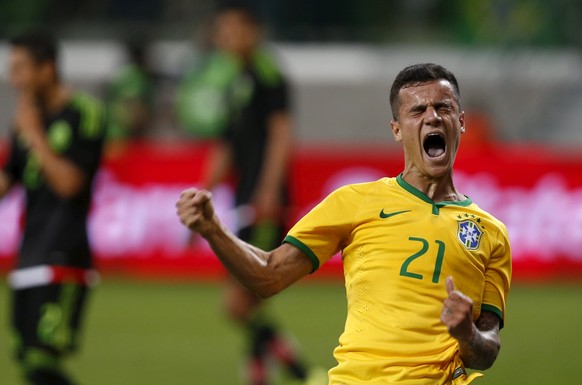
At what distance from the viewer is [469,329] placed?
4293 millimetres

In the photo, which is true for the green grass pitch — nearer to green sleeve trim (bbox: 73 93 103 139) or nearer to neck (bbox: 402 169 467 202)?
green sleeve trim (bbox: 73 93 103 139)

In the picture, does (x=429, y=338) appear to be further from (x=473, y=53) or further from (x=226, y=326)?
(x=473, y=53)

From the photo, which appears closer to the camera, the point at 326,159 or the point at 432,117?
the point at 432,117

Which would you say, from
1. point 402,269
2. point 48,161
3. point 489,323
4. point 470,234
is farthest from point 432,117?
point 48,161

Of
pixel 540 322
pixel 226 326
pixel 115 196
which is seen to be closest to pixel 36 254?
pixel 226 326

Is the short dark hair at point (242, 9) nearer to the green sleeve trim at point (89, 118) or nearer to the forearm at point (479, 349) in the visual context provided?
the green sleeve trim at point (89, 118)

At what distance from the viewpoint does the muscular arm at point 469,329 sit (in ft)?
13.8

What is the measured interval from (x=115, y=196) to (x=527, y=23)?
7.49m

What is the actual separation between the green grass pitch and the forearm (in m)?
4.82

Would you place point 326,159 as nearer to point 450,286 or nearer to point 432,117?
point 432,117

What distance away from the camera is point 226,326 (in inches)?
496

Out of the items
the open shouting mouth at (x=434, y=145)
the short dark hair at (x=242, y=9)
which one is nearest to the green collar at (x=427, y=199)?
the open shouting mouth at (x=434, y=145)

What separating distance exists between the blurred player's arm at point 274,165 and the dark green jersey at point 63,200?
1965 millimetres

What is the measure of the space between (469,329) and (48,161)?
3.61 meters
